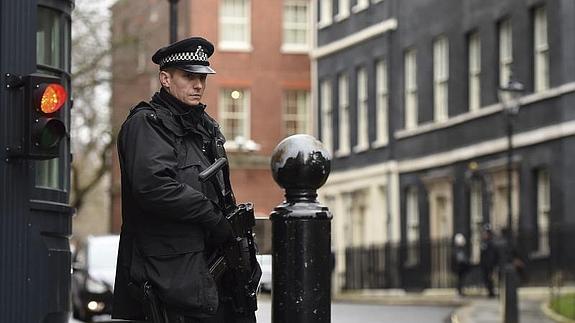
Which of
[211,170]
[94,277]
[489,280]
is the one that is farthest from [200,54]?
[489,280]

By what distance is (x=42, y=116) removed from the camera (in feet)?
34.6

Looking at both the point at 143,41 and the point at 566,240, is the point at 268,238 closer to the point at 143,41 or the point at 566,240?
the point at 566,240

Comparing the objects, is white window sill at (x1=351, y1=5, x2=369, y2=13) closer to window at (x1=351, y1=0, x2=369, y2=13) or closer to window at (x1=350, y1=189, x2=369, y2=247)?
window at (x1=351, y1=0, x2=369, y2=13)

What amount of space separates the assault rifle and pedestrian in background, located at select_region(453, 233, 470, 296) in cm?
3297

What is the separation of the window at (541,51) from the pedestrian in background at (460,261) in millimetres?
4273

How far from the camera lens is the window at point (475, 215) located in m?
46.2

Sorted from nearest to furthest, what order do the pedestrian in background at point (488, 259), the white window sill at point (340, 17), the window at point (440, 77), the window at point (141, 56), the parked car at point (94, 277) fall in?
1. the parked car at point (94, 277)
2. the pedestrian in background at point (488, 259)
3. the window at point (440, 77)
4. the white window sill at point (340, 17)
5. the window at point (141, 56)

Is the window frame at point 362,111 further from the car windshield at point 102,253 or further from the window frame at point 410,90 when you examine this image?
the car windshield at point 102,253

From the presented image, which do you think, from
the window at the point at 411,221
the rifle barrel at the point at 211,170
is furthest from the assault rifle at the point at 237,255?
the window at the point at 411,221

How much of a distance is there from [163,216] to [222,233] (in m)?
0.32

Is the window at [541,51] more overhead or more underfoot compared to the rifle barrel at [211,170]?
Result: more overhead

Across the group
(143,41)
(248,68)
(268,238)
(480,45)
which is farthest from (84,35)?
(268,238)

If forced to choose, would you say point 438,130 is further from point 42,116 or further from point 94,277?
point 42,116

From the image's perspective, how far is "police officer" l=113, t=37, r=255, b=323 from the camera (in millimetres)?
7945
